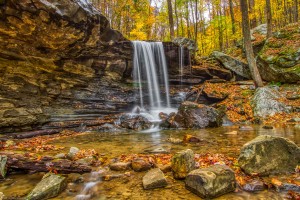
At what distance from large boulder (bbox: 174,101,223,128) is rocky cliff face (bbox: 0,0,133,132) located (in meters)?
4.63

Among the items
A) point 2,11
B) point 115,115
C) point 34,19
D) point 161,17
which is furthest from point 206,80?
point 161,17

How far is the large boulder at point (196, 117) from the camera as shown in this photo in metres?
9.38

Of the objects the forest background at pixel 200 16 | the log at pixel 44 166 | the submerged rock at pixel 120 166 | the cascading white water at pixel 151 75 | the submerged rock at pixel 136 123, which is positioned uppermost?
the forest background at pixel 200 16

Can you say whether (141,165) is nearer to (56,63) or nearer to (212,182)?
(212,182)

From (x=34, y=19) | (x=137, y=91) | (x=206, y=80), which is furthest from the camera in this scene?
(x=206, y=80)

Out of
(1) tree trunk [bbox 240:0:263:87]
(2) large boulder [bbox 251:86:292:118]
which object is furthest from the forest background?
(2) large boulder [bbox 251:86:292:118]

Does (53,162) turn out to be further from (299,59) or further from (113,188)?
(299,59)

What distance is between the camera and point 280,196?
2.55 m

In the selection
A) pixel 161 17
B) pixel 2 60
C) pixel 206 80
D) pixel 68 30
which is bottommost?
pixel 206 80

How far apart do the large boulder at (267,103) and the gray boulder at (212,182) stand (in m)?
8.33

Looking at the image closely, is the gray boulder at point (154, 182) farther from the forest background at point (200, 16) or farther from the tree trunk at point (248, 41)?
the forest background at point (200, 16)

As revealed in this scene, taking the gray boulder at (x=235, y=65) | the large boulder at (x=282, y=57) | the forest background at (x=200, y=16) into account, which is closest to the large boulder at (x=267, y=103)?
the large boulder at (x=282, y=57)

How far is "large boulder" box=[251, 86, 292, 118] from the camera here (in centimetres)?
987

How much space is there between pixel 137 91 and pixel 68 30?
6.11 meters
